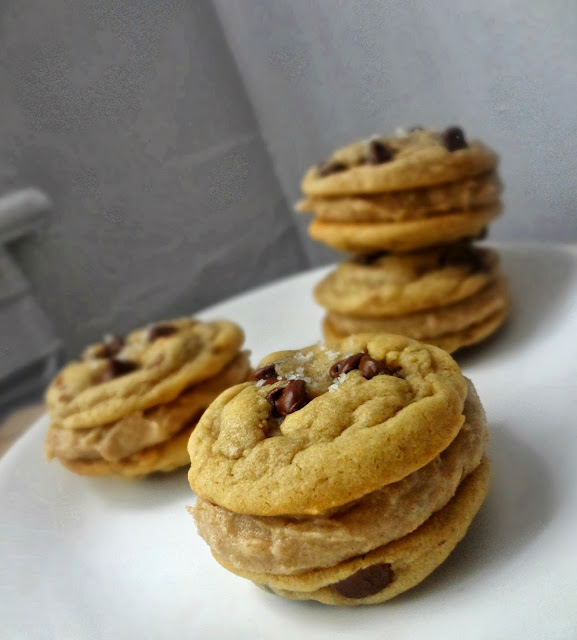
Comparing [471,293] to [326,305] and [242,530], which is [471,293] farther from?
[242,530]

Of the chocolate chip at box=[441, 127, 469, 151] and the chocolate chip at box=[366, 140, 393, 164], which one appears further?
the chocolate chip at box=[366, 140, 393, 164]

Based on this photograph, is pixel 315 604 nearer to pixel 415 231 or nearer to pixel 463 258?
pixel 415 231

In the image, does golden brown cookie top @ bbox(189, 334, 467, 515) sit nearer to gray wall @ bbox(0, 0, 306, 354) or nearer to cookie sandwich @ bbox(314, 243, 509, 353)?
cookie sandwich @ bbox(314, 243, 509, 353)

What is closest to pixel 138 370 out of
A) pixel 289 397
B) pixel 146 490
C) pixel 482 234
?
pixel 146 490

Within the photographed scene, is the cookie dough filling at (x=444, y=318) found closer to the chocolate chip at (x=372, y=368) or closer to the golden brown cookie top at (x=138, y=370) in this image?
the golden brown cookie top at (x=138, y=370)

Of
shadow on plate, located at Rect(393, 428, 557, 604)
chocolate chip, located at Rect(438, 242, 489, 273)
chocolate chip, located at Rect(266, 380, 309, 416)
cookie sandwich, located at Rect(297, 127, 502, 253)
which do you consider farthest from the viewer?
chocolate chip, located at Rect(438, 242, 489, 273)

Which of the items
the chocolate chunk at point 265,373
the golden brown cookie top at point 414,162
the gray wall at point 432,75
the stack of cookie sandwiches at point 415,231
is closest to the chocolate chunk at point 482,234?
the stack of cookie sandwiches at point 415,231

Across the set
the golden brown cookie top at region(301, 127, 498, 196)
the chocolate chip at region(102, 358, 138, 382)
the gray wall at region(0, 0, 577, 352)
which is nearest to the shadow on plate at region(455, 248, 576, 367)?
the gray wall at region(0, 0, 577, 352)
